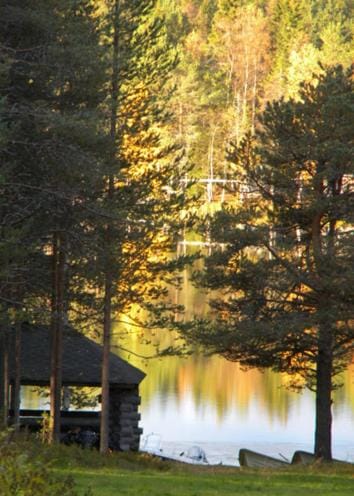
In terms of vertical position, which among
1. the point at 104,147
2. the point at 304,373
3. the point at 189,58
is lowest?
the point at 304,373

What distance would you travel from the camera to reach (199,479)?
52.3 feet

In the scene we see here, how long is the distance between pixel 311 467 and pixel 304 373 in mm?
5190

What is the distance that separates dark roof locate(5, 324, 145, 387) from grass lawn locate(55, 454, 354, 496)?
4.16m

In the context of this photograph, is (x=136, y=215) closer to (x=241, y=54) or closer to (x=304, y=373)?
(x=304, y=373)

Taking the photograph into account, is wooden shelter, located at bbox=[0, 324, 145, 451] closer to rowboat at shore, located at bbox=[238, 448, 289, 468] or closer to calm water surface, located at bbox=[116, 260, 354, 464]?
rowboat at shore, located at bbox=[238, 448, 289, 468]

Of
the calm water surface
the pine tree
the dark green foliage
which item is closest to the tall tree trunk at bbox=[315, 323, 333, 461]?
the pine tree

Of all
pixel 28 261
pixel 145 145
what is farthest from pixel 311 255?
pixel 28 261

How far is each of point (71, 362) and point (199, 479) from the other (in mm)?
8542

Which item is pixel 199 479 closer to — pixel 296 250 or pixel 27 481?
pixel 296 250

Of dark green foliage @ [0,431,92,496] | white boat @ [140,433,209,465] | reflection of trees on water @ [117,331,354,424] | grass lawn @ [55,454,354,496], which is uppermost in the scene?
reflection of trees on water @ [117,331,354,424]

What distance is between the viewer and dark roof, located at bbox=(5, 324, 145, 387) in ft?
76.5

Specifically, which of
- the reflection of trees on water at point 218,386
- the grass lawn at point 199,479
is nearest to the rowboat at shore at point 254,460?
the grass lawn at point 199,479

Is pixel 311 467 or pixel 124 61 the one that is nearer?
pixel 311 467

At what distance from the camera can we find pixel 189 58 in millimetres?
104625
